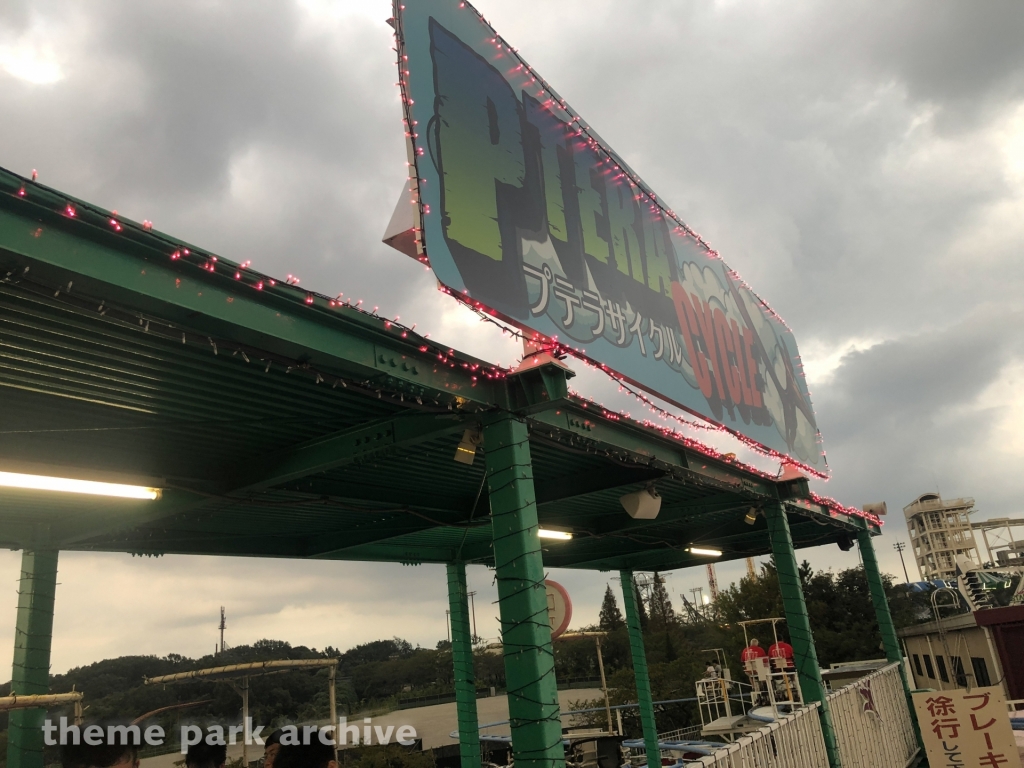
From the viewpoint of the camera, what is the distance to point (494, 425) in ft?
23.7

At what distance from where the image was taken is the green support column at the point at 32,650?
30.5ft

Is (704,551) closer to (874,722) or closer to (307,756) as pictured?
(874,722)

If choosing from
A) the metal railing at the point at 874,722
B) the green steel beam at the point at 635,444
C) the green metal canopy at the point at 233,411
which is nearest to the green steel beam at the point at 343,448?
the green metal canopy at the point at 233,411

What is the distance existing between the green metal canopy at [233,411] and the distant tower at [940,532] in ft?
264

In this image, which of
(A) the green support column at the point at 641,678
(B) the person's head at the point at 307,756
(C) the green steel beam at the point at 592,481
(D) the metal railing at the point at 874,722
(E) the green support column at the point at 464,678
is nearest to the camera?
(B) the person's head at the point at 307,756

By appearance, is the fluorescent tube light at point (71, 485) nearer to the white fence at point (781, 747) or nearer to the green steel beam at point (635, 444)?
the green steel beam at point (635, 444)

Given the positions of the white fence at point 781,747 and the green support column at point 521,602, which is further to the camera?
the white fence at point 781,747

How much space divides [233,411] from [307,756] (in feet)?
13.7

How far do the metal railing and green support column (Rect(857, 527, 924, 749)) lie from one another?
2.00 ft

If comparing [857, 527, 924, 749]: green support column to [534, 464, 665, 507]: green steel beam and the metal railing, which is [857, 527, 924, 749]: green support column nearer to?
the metal railing

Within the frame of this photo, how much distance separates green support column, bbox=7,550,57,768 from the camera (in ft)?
30.5

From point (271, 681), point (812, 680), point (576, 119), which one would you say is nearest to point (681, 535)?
point (812, 680)

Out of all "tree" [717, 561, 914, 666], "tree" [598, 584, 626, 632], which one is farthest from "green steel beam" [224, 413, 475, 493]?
"tree" [598, 584, 626, 632]

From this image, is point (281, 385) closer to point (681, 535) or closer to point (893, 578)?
point (681, 535)
